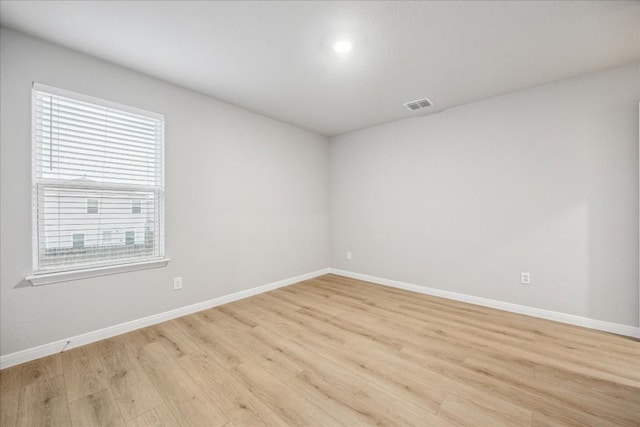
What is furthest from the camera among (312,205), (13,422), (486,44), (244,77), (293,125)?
(312,205)

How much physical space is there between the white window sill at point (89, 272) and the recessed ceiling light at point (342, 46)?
8.57ft

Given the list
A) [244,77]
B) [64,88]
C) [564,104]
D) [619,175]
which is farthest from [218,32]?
[619,175]

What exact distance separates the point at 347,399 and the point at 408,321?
53.5 inches

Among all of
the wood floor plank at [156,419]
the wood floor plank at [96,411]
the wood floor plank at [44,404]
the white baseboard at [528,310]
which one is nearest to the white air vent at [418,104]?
the white baseboard at [528,310]

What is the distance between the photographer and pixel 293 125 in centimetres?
412

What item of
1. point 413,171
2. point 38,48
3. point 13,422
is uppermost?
point 38,48

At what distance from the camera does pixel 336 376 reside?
179 centimetres

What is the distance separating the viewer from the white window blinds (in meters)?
2.06

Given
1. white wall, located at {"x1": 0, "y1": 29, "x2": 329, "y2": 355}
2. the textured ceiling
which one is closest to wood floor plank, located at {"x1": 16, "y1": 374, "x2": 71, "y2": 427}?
white wall, located at {"x1": 0, "y1": 29, "x2": 329, "y2": 355}

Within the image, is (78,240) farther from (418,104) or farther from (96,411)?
(418,104)

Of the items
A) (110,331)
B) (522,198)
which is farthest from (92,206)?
(522,198)

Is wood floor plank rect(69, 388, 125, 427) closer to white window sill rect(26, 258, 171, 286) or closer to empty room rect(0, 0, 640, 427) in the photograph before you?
empty room rect(0, 0, 640, 427)

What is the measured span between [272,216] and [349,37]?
249cm

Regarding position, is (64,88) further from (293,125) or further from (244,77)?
(293,125)
